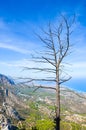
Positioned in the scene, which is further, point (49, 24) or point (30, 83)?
point (49, 24)

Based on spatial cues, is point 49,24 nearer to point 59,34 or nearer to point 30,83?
point 59,34

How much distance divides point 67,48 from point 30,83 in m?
4.26

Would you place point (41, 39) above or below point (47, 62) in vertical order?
above

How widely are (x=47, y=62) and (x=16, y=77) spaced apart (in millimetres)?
2939

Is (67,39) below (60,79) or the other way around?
the other way around

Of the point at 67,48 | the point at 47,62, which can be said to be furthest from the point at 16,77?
the point at 67,48

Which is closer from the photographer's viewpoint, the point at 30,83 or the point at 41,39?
the point at 30,83

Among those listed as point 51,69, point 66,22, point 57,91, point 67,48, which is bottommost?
point 57,91

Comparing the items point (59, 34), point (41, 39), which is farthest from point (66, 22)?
point (41, 39)

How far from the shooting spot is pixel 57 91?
73.1 feet

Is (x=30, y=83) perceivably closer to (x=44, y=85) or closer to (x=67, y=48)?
(x=44, y=85)

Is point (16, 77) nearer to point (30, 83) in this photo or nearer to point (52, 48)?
point (30, 83)

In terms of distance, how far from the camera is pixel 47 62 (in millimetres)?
22391

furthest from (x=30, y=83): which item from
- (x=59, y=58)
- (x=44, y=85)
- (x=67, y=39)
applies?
(x=67, y=39)
